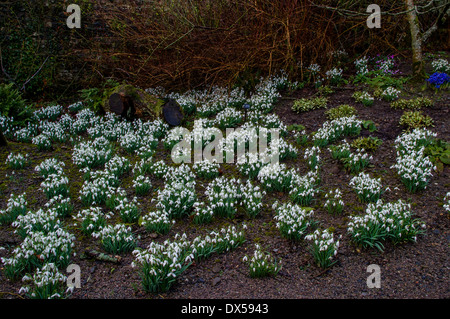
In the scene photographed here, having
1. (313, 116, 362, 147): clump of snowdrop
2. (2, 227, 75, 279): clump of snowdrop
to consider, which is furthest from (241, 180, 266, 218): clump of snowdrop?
(2, 227, 75, 279): clump of snowdrop

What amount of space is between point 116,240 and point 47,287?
839mm

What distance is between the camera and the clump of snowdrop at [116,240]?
3.55 m

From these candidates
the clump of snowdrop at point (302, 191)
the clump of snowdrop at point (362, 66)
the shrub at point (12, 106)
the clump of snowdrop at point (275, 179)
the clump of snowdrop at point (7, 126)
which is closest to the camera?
the clump of snowdrop at point (302, 191)

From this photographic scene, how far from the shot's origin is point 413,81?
281 inches

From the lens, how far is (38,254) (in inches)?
129

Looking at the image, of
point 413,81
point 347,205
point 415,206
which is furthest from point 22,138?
point 413,81

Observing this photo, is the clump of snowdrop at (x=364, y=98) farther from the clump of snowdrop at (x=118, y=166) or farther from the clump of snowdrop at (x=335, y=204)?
the clump of snowdrop at (x=118, y=166)

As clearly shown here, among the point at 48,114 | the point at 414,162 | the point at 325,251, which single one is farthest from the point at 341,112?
the point at 48,114

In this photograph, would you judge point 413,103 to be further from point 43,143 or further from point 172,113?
point 43,143

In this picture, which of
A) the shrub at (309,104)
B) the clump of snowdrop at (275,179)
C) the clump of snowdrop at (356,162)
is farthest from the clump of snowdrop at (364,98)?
the clump of snowdrop at (275,179)

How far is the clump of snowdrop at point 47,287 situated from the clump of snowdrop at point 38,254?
252 millimetres

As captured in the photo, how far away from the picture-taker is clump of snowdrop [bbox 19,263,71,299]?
111 inches
